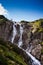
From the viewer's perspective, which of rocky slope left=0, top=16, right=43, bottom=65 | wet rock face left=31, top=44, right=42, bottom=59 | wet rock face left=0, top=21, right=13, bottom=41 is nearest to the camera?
wet rock face left=31, top=44, right=42, bottom=59

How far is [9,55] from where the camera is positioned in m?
38.3

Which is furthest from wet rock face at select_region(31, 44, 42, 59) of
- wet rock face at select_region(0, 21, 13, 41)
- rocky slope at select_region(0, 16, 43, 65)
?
wet rock face at select_region(0, 21, 13, 41)

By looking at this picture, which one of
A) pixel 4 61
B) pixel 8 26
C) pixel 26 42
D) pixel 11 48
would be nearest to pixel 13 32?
pixel 8 26

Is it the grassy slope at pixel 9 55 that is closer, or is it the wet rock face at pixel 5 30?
the grassy slope at pixel 9 55

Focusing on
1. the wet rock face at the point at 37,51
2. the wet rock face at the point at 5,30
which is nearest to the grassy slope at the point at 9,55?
the wet rock face at the point at 37,51

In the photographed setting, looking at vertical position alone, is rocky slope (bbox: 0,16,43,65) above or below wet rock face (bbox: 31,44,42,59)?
above

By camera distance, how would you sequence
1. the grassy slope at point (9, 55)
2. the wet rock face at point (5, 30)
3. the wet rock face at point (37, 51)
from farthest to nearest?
the wet rock face at point (5, 30) < the wet rock face at point (37, 51) < the grassy slope at point (9, 55)

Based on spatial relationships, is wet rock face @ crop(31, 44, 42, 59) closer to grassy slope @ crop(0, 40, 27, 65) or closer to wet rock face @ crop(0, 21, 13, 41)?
wet rock face @ crop(0, 21, 13, 41)

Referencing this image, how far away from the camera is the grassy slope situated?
35.0m

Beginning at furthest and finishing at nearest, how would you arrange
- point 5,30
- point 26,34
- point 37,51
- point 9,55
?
point 5,30
point 26,34
point 37,51
point 9,55

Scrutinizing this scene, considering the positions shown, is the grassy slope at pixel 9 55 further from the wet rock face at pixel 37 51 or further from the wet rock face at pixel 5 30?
the wet rock face at pixel 5 30

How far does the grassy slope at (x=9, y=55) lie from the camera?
35022 mm

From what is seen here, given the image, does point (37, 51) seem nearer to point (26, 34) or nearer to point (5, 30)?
point (26, 34)

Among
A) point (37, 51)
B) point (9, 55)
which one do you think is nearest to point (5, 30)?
point (37, 51)
